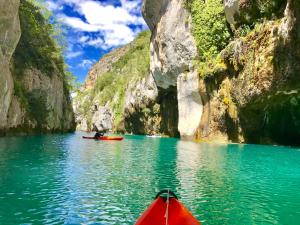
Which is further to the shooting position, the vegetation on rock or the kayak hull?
the vegetation on rock

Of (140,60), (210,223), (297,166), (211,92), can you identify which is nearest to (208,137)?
(211,92)

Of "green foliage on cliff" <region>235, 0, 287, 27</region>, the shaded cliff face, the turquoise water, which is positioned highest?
"green foliage on cliff" <region>235, 0, 287, 27</region>

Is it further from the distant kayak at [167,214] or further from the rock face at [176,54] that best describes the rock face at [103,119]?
the distant kayak at [167,214]

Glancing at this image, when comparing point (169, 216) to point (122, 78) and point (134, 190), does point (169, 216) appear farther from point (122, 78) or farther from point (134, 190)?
point (122, 78)

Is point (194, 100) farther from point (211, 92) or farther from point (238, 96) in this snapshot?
point (238, 96)

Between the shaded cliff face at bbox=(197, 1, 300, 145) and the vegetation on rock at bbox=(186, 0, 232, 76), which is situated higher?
the vegetation on rock at bbox=(186, 0, 232, 76)

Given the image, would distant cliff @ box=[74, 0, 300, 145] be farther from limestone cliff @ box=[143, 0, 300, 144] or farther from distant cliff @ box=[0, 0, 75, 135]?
distant cliff @ box=[0, 0, 75, 135]

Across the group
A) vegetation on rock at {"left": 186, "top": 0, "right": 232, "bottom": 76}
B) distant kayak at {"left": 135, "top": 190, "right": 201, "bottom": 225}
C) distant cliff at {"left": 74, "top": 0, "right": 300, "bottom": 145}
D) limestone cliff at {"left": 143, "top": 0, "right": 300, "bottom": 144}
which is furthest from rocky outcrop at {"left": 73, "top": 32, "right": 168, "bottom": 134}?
distant kayak at {"left": 135, "top": 190, "right": 201, "bottom": 225}

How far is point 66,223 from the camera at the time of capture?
1024 centimetres

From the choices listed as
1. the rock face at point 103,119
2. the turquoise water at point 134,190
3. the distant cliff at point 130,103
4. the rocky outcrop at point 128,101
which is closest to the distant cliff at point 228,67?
the distant cliff at point 130,103

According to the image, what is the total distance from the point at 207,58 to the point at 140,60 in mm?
51758

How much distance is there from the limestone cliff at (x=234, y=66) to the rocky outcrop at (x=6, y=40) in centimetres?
2487

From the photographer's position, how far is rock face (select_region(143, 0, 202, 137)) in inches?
2185

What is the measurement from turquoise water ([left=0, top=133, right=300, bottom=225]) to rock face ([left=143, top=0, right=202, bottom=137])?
3229cm
